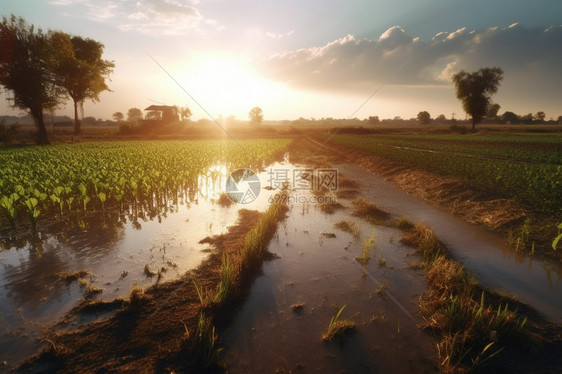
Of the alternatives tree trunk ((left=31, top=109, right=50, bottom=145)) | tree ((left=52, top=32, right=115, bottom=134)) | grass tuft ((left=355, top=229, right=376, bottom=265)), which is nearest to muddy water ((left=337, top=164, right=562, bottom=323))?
grass tuft ((left=355, top=229, right=376, bottom=265))

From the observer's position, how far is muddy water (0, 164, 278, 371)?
4.29 meters

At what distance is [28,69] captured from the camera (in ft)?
100

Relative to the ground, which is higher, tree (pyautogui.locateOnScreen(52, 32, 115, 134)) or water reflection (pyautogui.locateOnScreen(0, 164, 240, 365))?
tree (pyautogui.locateOnScreen(52, 32, 115, 134))

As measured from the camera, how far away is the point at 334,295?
5379 millimetres

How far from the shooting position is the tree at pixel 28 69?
2981cm

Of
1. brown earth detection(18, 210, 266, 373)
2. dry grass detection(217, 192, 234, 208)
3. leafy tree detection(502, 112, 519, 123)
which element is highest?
leafy tree detection(502, 112, 519, 123)

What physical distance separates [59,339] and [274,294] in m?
3.53

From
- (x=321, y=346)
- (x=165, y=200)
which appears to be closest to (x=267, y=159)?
(x=165, y=200)

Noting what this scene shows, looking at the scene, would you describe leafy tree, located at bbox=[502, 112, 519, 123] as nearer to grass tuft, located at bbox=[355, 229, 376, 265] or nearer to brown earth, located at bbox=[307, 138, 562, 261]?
brown earth, located at bbox=[307, 138, 562, 261]

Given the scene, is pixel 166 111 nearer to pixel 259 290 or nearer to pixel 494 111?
pixel 259 290

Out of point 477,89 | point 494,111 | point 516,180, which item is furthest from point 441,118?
point 516,180

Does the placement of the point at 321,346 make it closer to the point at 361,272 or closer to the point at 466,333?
the point at 466,333

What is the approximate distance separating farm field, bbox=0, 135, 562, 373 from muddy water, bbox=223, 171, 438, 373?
1.1 inches

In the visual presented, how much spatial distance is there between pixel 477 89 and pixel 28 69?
84.4m
